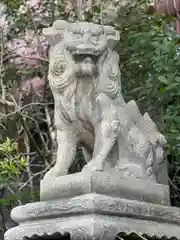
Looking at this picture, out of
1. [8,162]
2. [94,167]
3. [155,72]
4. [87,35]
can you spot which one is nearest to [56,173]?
[94,167]

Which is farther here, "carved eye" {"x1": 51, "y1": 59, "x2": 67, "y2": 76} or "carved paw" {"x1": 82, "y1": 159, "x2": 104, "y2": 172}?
"carved eye" {"x1": 51, "y1": 59, "x2": 67, "y2": 76}

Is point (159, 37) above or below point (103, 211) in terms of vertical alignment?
above

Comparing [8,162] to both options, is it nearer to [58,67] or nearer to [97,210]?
[58,67]

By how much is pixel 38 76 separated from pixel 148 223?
255 centimetres

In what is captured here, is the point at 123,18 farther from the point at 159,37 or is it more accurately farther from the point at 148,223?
the point at 148,223

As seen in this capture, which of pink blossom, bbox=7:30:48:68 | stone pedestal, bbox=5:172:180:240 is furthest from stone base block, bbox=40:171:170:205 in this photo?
pink blossom, bbox=7:30:48:68

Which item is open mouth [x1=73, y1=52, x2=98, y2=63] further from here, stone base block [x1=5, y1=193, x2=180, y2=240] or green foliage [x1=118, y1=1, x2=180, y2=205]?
green foliage [x1=118, y1=1, x2=180, y2=205]

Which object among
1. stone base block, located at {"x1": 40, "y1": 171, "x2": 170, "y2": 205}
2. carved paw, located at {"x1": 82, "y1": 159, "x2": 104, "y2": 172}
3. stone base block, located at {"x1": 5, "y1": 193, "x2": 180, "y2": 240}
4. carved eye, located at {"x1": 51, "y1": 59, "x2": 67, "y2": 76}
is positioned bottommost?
stone base block, located at {"x1": 5, "y1": 193, "x2": 180, "y2": 240}

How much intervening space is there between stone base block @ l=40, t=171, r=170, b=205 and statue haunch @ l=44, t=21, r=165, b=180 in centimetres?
7

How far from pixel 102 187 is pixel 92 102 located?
0.43 meters

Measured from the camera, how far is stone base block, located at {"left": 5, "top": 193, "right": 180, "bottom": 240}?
95.4 inches

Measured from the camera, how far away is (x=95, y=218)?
2.42m

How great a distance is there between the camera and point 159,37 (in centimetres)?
393

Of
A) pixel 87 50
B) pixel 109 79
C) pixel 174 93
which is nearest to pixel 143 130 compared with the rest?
pixel 109 79
